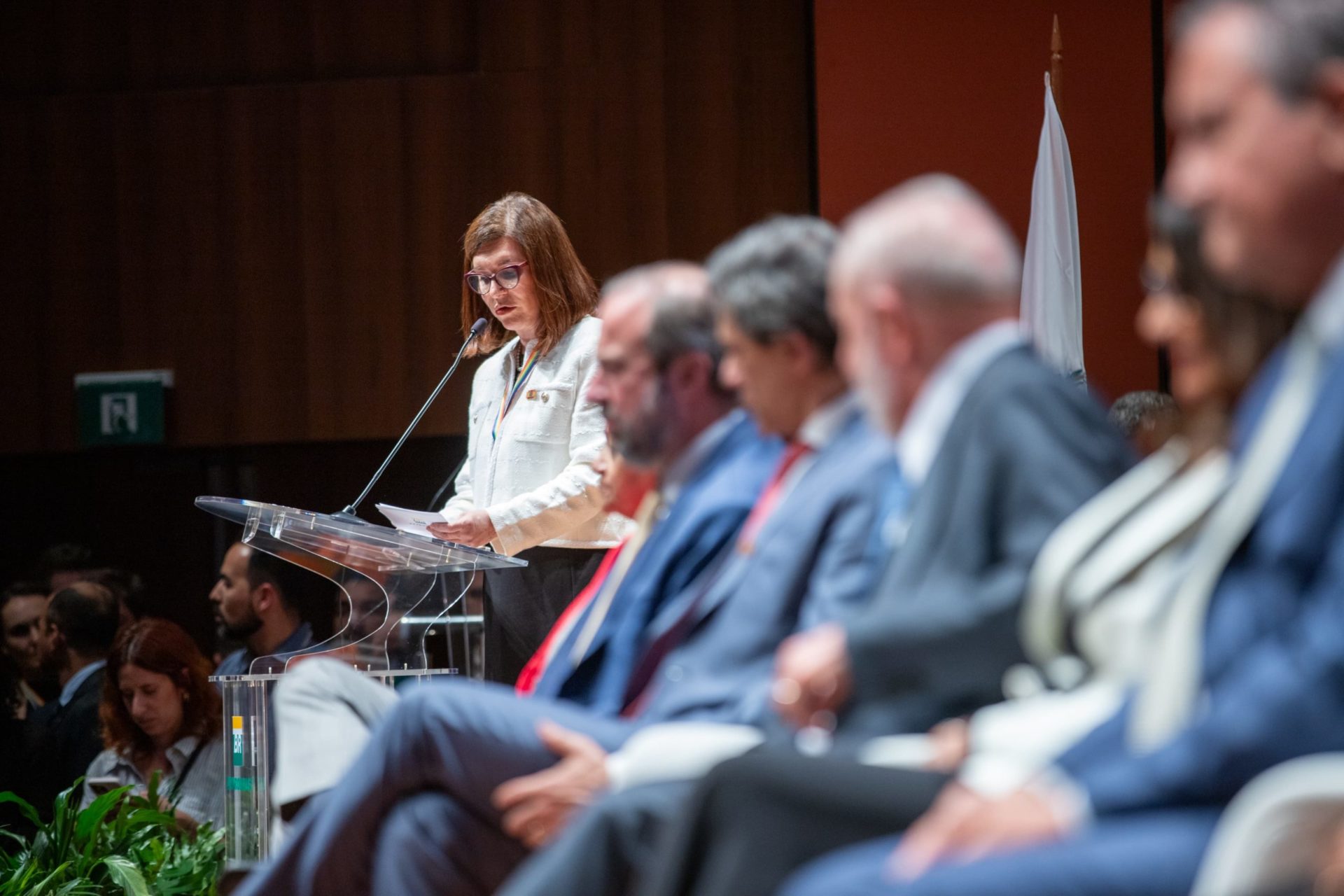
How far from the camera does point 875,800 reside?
4.02 ft

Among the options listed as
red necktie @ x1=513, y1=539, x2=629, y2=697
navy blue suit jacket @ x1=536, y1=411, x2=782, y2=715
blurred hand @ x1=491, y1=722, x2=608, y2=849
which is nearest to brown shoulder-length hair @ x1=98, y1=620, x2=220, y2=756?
red necktie @ x1=513, y1=539, x2=629, y2=697

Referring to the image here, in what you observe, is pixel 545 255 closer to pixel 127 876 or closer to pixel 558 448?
pixel 558 448

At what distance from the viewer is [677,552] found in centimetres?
190

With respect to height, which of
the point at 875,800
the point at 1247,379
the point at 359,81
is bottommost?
the point at 875,800

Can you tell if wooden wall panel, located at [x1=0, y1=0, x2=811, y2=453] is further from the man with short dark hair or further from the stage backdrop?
the man with short dark hair

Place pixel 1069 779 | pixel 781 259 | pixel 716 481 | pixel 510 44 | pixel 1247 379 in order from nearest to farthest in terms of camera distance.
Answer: pixel 1069 779 < pixel 1247 379 < pixel 781 259 < pixel 716 481 < pixel 510 44

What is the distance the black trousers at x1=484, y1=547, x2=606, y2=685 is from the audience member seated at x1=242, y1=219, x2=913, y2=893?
137 centimetres

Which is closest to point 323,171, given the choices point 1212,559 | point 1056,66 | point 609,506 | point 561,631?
point 1056,66

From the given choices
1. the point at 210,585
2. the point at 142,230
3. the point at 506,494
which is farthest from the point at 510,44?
the point at 506,494

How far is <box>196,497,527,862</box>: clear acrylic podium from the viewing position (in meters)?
2.85

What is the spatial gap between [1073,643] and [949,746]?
14 cm

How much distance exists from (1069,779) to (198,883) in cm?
248

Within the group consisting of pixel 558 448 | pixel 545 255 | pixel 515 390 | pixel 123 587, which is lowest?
pixel 123 587

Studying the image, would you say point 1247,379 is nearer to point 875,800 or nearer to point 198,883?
point 875,800
